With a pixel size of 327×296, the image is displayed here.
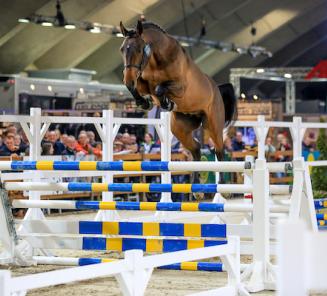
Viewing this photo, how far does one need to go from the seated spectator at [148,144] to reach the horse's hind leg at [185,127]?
16.2 feet

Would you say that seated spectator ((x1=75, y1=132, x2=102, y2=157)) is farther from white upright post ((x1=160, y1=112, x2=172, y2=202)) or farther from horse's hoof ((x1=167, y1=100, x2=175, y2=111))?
horse's hoof ((x1=167, y1=100, x2=175, y2=111))

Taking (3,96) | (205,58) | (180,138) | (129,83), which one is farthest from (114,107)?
(205,58)

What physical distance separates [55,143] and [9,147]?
82cm

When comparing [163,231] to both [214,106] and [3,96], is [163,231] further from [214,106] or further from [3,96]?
[3,96]

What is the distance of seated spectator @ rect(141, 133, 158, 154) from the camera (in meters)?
12.7

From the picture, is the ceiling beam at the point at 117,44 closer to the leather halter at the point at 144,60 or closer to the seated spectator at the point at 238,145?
the seated spectator at the point at 238,145

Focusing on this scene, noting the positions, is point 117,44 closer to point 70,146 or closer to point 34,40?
point 34,40

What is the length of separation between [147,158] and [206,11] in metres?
15.1

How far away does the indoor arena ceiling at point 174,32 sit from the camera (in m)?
22.0

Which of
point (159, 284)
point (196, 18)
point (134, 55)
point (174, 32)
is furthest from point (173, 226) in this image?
point (174, 32)

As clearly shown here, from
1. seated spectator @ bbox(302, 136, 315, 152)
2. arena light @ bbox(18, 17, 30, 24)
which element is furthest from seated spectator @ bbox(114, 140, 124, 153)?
arena light @ bbox(18, 17, 30, 24)

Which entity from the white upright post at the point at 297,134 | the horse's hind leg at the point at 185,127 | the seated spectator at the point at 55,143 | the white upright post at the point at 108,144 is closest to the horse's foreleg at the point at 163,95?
the horse's hind leg at the point at 185,127

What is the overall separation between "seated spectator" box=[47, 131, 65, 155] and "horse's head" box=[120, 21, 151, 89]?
4933 mm

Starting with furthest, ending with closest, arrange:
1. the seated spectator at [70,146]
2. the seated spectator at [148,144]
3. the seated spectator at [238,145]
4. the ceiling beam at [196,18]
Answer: the ceiling beam at [196,18] < the seated spectator at [238,145] < the seated spectator at [148,144] < the seated spectator at [70,146]
